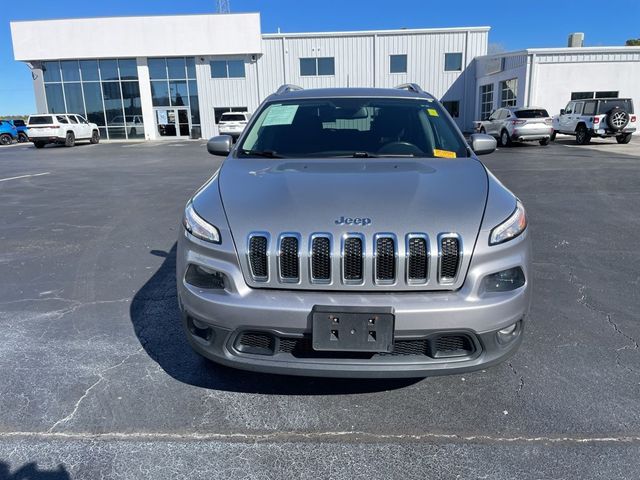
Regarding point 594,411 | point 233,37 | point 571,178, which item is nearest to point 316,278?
point 594,411

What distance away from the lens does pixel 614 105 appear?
68.9 feet

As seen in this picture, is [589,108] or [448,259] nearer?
[448,259]

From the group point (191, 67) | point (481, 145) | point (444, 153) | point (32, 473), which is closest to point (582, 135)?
point (481, 145)

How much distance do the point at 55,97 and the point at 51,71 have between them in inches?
70.7

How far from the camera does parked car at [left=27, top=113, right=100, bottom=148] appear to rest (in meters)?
27.2

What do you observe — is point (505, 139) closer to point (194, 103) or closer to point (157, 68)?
point (194, 103)

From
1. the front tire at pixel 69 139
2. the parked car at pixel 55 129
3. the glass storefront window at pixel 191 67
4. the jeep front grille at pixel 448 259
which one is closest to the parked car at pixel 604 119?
the jeep front grille at pixel 448 259

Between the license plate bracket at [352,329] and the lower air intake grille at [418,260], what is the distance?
0.76ft

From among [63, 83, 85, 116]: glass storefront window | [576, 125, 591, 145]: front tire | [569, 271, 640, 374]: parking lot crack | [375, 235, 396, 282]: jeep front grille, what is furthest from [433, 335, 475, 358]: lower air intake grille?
[63, 83, 85, 116]: glass storefront window

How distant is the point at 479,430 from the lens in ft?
8.22

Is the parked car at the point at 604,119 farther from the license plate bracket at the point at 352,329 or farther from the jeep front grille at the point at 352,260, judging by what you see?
the license plate bracket at the point at 352,329

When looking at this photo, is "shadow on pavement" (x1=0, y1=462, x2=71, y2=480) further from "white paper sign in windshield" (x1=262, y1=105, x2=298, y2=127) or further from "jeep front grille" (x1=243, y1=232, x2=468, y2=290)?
"white paper sign in windshield" (x1=262, y1=105, x2=298, y2=127)

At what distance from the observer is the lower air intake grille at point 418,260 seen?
236 cm

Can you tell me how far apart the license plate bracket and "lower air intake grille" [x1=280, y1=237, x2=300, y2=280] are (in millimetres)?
211
